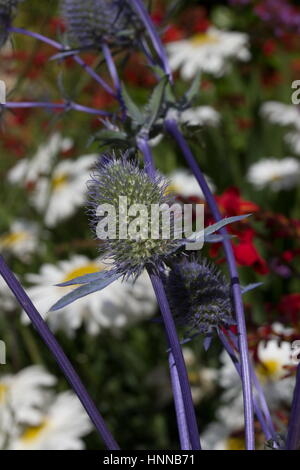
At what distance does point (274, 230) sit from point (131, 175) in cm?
58

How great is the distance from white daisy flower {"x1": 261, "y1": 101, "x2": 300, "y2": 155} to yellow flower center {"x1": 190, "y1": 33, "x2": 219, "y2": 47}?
339mm

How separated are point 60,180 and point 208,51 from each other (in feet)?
2.61

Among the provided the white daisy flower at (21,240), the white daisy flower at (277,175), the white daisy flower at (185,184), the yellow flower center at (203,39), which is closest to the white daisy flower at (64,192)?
the white daisy flower at (21,240)

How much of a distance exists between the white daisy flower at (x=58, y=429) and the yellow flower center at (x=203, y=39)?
1.63 metres

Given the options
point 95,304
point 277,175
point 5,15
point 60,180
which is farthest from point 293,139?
point 5,15

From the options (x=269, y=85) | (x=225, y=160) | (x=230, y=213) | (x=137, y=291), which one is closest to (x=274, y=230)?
(x=230, y=213)

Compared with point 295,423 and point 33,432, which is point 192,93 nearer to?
point 295,423

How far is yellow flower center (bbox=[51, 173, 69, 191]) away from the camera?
2.05 meters

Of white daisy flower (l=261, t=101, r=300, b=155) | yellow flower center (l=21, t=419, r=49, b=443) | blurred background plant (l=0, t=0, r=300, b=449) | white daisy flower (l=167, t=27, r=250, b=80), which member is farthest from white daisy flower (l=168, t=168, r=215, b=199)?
yellow flower center (l=21, t=419, r=49, b=443)

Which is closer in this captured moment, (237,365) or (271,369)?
(237,365)

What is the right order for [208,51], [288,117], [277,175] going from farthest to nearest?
[208,51]
[288,117]
[277,175]

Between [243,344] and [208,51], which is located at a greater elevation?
[208,51]

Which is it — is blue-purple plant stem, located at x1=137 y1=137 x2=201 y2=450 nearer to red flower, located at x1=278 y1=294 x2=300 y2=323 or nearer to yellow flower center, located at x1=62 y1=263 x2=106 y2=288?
red flower, located at x1=278 y1=294 x2=300 y2=323

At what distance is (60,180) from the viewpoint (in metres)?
2.07
